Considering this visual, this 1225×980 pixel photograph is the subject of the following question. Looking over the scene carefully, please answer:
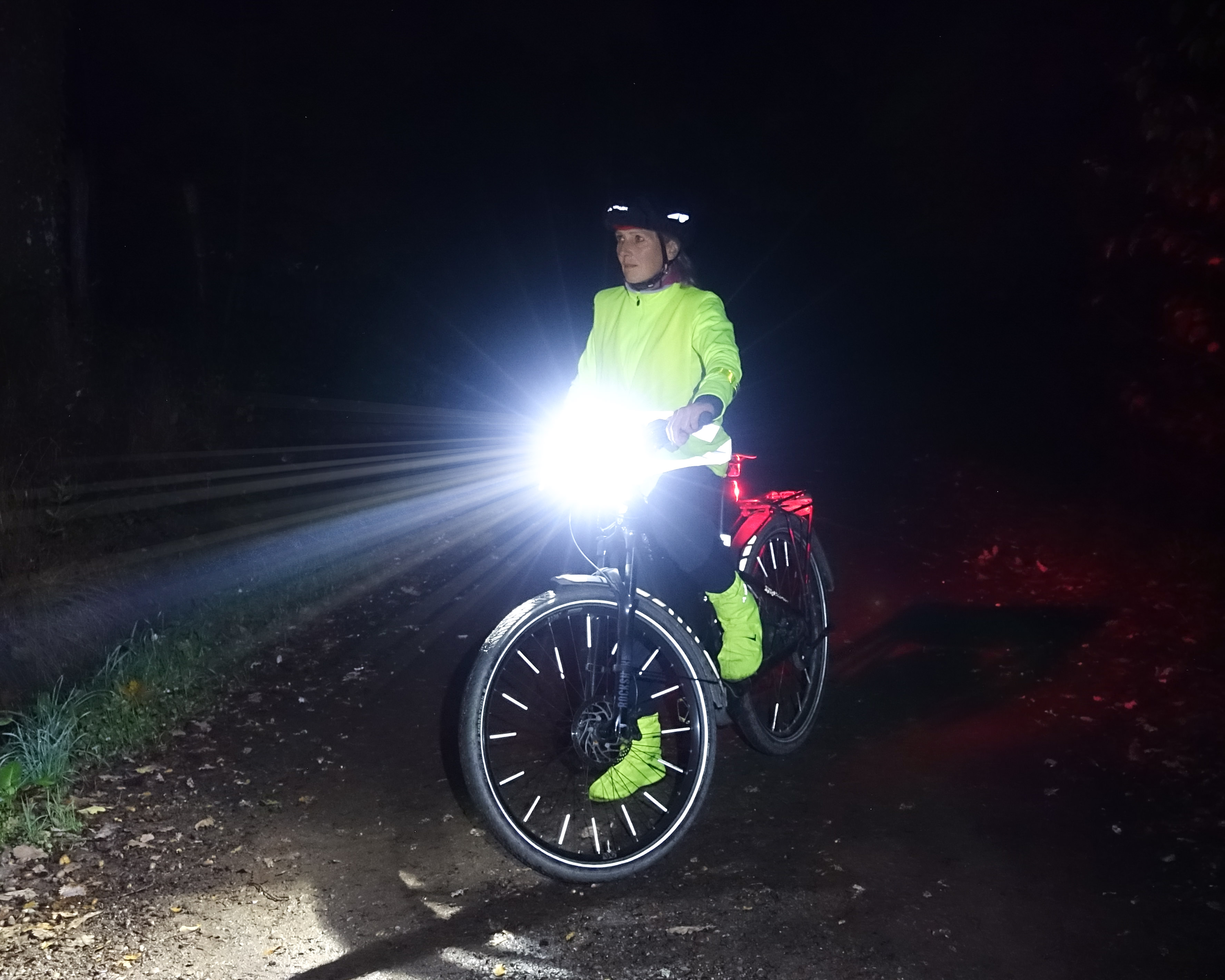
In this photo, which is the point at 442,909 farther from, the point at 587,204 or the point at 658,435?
the point at 587,204

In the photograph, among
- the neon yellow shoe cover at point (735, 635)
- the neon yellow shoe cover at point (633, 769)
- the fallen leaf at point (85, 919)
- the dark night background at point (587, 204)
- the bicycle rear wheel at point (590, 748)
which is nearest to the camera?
the fallen leaf at point (85, 919)

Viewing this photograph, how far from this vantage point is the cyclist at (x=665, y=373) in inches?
171

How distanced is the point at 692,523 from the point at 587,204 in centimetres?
1969

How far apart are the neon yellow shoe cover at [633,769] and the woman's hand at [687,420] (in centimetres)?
120

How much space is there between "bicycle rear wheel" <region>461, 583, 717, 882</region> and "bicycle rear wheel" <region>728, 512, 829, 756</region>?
1.49ft

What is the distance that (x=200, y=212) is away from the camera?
54.4 ft

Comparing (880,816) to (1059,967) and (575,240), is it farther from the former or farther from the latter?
(575,240)

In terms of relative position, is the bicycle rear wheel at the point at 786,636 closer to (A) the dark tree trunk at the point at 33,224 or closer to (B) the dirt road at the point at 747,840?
(B) the dirt road at the point at 747,840

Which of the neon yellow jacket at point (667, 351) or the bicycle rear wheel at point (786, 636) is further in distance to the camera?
the bicycle rear wheel at point (786, 636)

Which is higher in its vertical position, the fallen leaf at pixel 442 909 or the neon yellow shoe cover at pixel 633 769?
the neon yellow shoe cover at pixel 633 769

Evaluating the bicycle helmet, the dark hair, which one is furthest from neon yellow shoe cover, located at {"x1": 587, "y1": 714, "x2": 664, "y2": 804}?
the bicycle helmet

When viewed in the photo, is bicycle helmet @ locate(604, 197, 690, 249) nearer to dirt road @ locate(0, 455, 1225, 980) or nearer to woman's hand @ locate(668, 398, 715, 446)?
woman's hand @ locate(668, 398, 715, 446)

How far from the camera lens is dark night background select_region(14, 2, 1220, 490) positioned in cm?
1339

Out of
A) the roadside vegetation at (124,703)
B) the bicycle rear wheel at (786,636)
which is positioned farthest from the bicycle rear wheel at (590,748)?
the roadside vegetation at (124,703)
